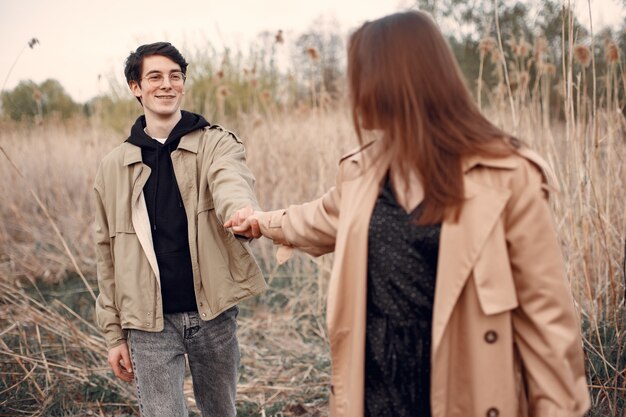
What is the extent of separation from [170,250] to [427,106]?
118cm

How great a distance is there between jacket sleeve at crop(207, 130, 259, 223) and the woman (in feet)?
2.02

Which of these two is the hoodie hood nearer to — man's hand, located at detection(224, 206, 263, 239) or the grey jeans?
man's hand, located at detection(224, 206, 263, 239)

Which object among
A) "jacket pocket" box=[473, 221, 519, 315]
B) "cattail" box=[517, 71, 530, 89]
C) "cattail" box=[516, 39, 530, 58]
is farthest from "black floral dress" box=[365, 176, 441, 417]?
"cattail" box=[516, 39, 530, 58]

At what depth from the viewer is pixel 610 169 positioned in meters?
3.26

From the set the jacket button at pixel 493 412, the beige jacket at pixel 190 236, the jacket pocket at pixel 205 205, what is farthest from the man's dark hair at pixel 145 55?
the jacket button at pixel 493 412

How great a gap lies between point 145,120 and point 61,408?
177 centimetres

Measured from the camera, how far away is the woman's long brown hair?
4.76ft

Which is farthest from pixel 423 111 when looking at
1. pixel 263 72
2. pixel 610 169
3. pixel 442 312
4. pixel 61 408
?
pixel 263 72

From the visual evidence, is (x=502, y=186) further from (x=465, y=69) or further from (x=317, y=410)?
(x=465, y=69)

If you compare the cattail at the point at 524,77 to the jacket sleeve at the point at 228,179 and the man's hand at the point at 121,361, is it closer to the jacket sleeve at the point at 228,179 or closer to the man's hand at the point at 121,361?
the jacket sleeve at the point at 228,179

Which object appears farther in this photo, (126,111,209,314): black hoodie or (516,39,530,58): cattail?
(516,39,530,58): cattail

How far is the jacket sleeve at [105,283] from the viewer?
222cm

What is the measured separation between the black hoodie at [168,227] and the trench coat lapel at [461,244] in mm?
1090

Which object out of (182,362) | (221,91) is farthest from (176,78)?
(221,91)
